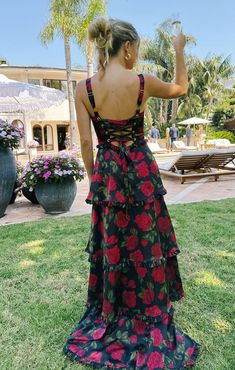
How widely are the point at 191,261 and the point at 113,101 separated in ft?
7.26

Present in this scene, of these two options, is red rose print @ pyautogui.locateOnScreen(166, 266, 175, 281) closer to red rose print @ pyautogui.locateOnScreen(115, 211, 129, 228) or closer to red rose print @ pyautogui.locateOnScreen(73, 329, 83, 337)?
red rose print @ pyautogui.locateOnScreen(115, 211, 129, 228)

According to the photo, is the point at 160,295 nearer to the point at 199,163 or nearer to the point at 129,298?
the point at 129,298

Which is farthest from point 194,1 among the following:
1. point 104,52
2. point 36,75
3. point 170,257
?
point 36,75

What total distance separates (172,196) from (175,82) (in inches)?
206

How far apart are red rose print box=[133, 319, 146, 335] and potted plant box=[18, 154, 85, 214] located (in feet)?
11.9

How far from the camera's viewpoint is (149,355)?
6.55 ft

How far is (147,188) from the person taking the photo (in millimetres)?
2004

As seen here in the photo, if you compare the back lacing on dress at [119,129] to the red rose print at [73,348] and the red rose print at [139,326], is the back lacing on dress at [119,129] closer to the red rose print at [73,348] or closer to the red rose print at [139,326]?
the red rose print at [139,326]

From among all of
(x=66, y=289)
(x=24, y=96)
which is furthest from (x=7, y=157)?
(x=24, y=96)

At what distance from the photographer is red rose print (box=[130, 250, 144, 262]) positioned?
205cm

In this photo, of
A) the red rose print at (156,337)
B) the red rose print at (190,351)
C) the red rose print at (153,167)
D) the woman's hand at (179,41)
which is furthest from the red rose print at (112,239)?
the woman's hand at (179,41)

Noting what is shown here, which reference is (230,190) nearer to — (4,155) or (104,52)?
(4,155)

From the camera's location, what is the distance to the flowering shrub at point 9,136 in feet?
17.2

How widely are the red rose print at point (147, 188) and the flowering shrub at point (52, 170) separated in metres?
3.62
